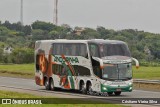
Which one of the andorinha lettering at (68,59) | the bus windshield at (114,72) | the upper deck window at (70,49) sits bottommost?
the bus windshield at (114,72)

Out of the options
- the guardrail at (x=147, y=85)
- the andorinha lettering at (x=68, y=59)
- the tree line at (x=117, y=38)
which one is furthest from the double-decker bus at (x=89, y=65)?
the tree line at (x=117, y=38)

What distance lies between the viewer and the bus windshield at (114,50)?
35375 millimetres

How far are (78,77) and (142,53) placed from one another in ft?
337

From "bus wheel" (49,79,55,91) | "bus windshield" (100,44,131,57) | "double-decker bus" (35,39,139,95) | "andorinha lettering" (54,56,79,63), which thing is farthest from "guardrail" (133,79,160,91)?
"bus windshield" (100,44,131,57)

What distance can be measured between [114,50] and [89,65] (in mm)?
1890

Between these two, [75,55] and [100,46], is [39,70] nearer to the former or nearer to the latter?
[75,55]

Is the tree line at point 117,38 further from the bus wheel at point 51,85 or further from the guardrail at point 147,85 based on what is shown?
the bus wheel at point 51,85

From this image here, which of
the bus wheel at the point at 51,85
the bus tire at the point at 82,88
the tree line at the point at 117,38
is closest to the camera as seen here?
the bus tire at the point at 82,88

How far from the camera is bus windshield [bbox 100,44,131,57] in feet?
116

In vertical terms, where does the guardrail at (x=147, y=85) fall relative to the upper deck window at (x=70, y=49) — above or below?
below

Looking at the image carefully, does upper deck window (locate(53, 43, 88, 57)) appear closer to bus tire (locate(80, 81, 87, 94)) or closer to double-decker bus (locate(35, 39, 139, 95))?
double-decker bus (locate(35, 39, 139, 95))

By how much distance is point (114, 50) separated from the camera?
3566 cm

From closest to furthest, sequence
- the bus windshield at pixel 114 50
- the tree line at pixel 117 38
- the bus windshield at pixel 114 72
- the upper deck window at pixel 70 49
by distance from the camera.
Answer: the bus windshield at pixel 114 72 → the bus windshield at pixel 114 50 → the upper deck window at pixel 70 49 → the tree line at pixel 117 38

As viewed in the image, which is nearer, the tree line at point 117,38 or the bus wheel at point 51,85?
the bus wheel at point 51,85
